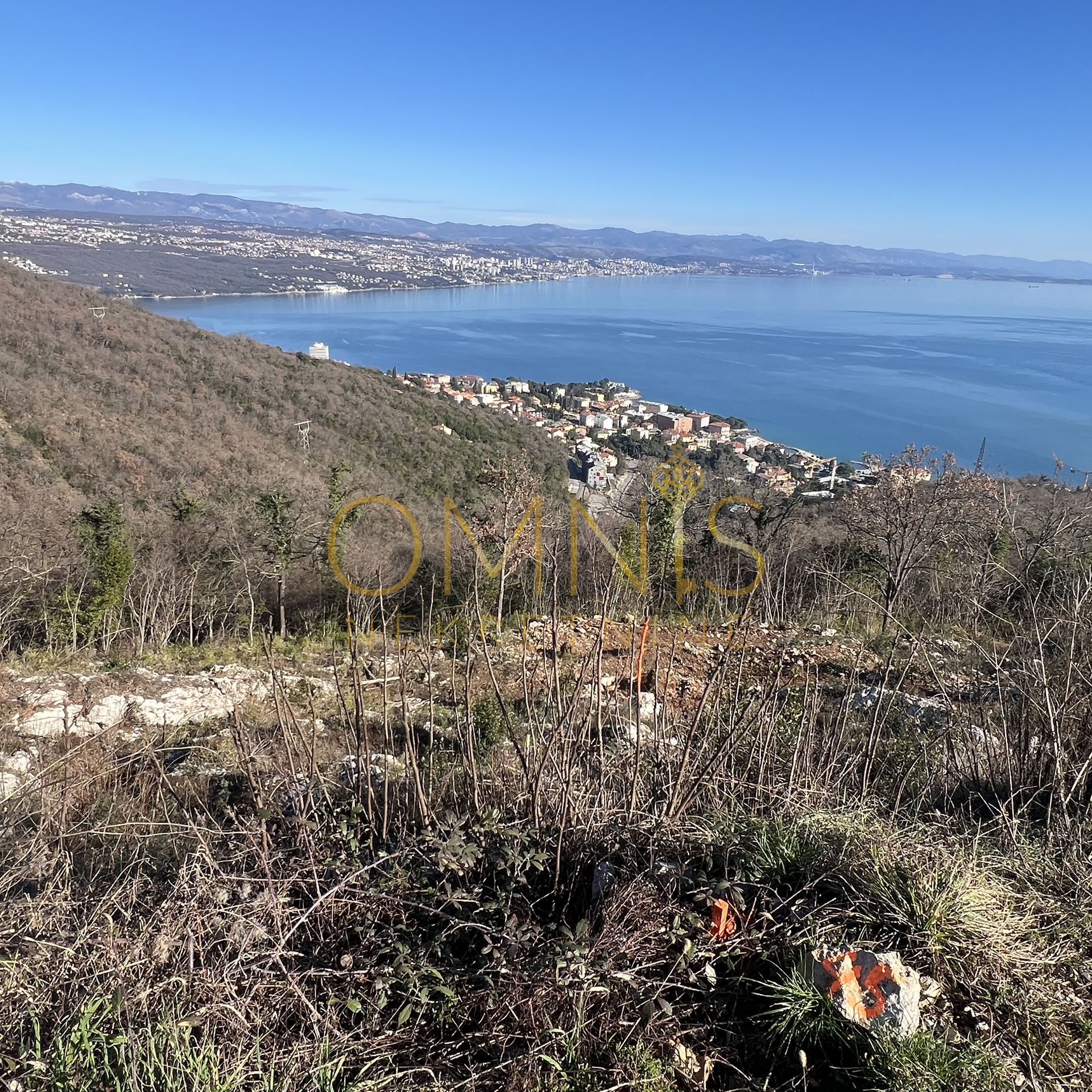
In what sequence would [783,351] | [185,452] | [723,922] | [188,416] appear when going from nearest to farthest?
[723,922] < [185,452] < [188,416] < [783,351]

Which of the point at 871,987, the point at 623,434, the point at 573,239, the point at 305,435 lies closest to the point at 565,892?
the point at 871,987

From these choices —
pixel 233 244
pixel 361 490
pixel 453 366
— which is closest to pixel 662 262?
pixel 233 244

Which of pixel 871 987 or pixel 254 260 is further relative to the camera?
pixel 254 260

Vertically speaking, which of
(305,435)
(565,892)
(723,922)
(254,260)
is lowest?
(305,435)

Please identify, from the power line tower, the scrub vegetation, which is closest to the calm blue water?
the scrub vegetation

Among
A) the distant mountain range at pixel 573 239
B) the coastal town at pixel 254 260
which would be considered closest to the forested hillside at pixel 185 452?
the coastal town at pixel 254 260

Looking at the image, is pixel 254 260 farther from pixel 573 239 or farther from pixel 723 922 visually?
pixel 573 239
